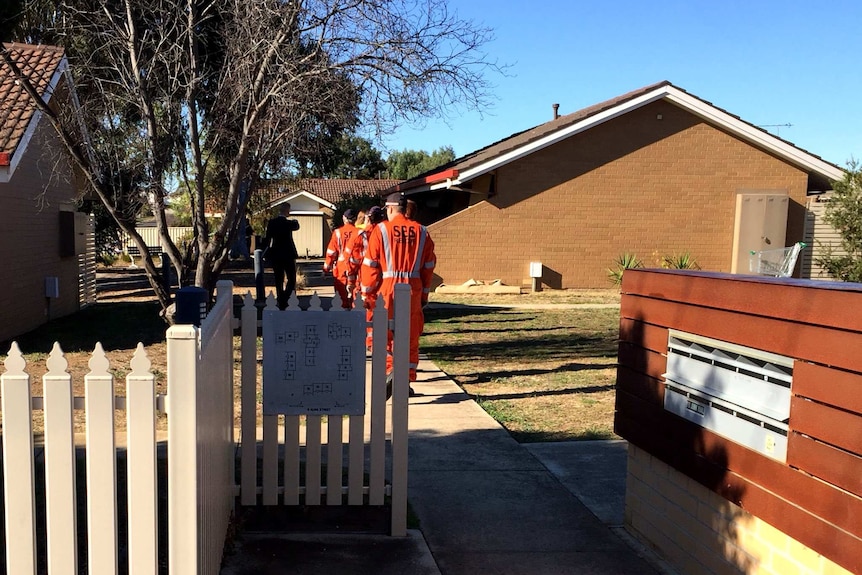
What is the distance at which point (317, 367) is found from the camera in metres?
4.28

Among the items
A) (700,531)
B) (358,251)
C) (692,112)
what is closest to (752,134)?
(692,112)

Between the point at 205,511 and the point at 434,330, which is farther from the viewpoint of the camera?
the point at 434,330

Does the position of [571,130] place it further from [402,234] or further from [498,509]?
[498,509]

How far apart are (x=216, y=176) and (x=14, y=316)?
409cm

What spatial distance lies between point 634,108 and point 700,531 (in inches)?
689

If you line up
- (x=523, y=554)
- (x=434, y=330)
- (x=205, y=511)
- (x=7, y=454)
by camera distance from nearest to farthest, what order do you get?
(x=7, y=454) < (x=205, y=511) < (x=523, y=554) < (x=434, y=330)

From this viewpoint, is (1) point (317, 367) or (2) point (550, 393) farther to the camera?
(2) point (550, 393)

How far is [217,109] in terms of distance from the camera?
31.5ft

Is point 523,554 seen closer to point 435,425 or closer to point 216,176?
point 435,425

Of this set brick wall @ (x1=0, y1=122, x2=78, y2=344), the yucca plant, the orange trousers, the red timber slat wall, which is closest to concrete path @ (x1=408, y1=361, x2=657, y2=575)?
the orange trousers

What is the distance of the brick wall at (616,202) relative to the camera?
65.4 feet

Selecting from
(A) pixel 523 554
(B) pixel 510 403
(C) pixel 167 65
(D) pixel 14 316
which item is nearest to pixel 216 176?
(D) pixel 14 316

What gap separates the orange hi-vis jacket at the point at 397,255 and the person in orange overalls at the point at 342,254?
9.03ft

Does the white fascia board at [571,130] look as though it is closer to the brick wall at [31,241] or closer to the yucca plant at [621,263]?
the yucca plant at [621,263]
